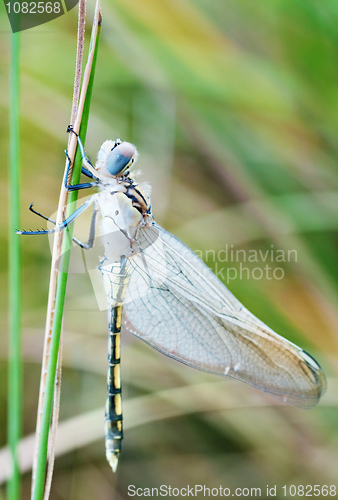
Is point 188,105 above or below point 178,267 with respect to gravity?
above

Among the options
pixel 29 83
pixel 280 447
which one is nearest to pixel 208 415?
pixel 280 447

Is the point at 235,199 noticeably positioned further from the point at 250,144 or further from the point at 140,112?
the point at 140,112

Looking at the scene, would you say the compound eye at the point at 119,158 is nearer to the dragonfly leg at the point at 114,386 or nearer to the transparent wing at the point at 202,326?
the transparent wing at the point at 202,326

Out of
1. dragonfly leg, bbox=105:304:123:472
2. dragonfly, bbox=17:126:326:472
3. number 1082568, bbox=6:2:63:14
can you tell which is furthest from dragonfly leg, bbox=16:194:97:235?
number 1082568, bbox=6:2:63:14

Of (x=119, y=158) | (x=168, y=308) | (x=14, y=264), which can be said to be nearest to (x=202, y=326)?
(x=168, y=308)

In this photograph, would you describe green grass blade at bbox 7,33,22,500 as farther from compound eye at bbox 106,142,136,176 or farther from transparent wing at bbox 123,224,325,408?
transparent wing at bbox 123,224,325,408

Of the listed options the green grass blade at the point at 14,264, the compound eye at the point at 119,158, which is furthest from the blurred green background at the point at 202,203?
the green grass blade at the point at 14,264

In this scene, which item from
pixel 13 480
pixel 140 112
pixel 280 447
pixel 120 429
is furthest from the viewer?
pixel 140 112
